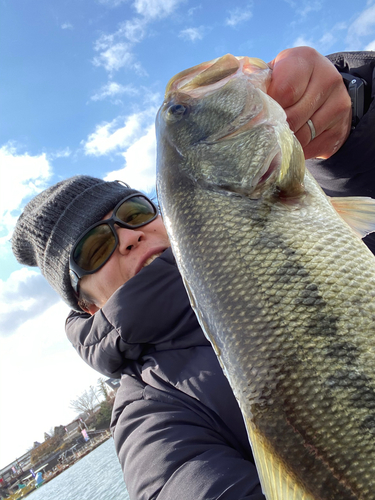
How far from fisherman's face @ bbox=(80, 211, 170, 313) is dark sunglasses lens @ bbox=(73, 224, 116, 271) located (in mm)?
76

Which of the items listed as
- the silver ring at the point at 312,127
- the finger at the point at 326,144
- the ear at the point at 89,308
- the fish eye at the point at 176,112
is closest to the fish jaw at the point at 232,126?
the fish eye at the point at 176,112

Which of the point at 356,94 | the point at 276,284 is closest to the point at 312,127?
the point at 356,94

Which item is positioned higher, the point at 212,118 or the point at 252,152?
the point at 212,118

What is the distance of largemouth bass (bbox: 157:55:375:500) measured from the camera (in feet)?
3.81

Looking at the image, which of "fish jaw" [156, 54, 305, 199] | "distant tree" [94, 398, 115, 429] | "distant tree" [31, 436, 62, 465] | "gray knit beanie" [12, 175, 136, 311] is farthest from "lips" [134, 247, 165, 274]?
"distant tree" [31, 436, 62, 465]

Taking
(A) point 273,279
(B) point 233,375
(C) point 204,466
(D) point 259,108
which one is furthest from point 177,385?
(D) point 259,108

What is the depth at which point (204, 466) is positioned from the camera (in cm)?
203

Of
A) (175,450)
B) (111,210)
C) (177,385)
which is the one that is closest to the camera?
(175,450)

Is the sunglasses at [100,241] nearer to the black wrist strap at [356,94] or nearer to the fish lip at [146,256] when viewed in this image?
the fish lip at [146,256]

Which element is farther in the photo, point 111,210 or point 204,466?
point 111,210

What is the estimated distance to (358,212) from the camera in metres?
1.78

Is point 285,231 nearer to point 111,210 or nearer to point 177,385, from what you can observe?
point 177,385

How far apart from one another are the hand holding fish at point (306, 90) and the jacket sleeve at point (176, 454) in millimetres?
1990

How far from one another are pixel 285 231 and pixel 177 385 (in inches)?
66.6
